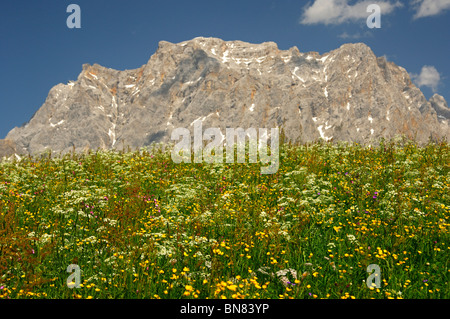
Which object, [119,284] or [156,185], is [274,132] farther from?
[119,284]

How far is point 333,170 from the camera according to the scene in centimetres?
1028

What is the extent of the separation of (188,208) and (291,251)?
277cm

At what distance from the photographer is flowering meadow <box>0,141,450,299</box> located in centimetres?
438

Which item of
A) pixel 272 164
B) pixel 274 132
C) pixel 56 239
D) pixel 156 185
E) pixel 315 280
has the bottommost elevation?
pixel 315 280

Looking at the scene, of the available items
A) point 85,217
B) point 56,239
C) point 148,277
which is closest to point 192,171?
point 85,217

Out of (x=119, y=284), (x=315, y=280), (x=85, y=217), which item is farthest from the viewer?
(x=85, y=217)

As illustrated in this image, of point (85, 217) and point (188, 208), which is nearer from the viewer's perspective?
point (85, 217)

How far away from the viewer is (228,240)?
552 cm

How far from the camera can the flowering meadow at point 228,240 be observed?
173 inches

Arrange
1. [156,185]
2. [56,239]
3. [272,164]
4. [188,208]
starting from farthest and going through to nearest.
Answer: [272,164] < [156,185] < [188,208] < [56,239]

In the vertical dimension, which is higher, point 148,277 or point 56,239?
point 56,239

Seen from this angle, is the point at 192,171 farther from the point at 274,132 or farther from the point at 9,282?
the point at 9,282

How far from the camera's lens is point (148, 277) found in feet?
14.2

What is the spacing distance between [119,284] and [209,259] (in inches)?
54.1
